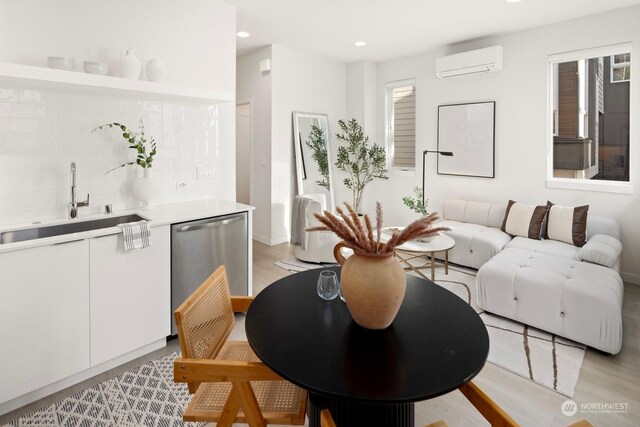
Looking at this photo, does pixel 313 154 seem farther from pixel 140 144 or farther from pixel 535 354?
pixel 535 354

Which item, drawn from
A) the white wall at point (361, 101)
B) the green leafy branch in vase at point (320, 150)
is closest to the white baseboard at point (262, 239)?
the green leafy branch in vase at point (320, 150)

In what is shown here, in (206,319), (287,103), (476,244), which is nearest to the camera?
(206,319)

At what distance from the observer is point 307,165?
18.6ft

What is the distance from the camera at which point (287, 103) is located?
5336 millimetres

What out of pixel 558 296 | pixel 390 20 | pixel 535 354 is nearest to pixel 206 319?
pixel 535 354

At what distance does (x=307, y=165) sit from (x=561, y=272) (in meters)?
3.64

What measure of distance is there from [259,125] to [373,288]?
14.9ft

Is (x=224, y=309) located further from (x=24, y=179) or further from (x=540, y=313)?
(x=540, y=313)

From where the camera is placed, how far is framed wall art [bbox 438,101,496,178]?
4.86m

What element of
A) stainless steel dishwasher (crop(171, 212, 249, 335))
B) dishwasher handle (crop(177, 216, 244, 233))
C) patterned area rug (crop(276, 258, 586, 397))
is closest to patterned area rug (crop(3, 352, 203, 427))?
stainless steel dishwasher (crop(171, 212, 249, 335))

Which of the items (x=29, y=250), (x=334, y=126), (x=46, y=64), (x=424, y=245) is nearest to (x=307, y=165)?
(x=334, y=126)

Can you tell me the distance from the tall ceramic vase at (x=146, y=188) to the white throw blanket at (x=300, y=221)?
1.96m

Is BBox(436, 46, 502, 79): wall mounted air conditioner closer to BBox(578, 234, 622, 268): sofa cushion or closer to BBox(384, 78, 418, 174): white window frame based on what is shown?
BBox(384, 78, 418, 174): white window frame

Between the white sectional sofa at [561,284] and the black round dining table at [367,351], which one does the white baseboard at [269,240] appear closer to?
the white sectional sofa at [561,284]
